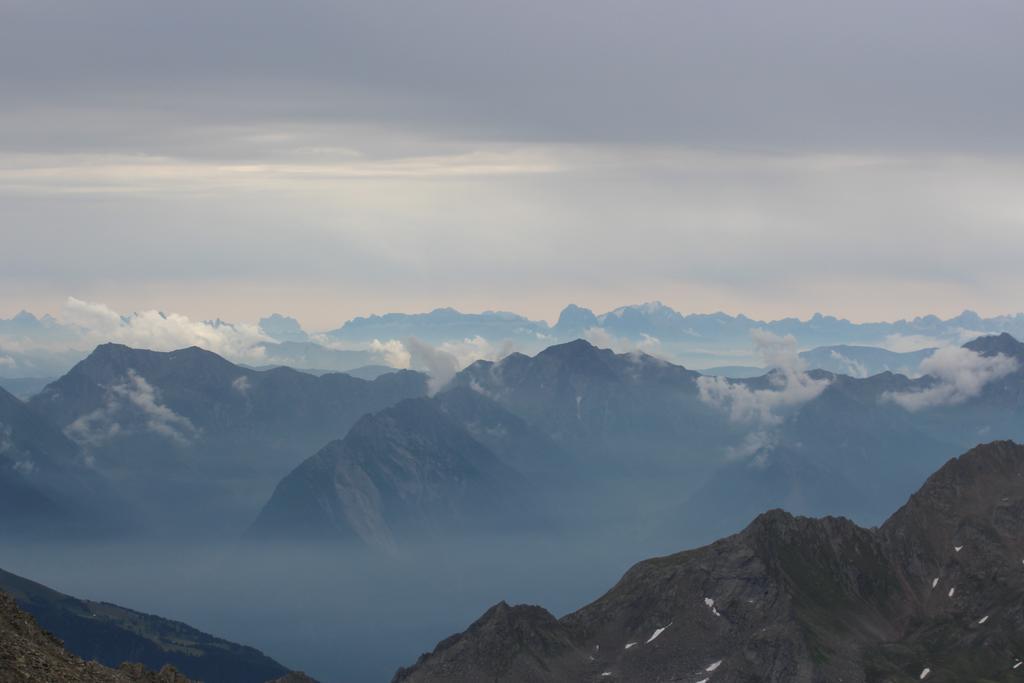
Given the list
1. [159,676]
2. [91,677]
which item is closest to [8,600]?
[91,677]

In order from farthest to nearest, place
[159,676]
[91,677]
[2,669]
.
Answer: [159,676] < [91,677] < [2,669]

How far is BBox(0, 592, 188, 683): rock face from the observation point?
13875cm

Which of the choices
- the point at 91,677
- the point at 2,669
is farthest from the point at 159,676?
the point at 2,669

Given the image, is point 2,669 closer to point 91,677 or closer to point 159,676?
point 91,677

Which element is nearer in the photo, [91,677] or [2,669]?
[2,669]

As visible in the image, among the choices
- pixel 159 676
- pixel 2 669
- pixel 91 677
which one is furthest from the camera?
pixel 159 676

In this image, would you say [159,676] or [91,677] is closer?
[91,677]

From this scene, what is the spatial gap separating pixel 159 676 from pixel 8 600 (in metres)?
23.9

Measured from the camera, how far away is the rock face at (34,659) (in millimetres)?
138750

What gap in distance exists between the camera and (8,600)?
15450 centimetres

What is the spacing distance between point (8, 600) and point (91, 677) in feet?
43.5

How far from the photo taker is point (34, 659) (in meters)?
143

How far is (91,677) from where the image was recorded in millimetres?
149125
